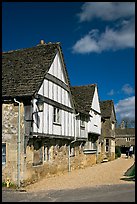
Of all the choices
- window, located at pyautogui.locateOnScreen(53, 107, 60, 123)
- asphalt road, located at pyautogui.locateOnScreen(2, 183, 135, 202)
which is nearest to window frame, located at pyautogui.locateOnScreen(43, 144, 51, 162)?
window, located at pyautogui.locateOnScreen(53, 107, 60, 123)

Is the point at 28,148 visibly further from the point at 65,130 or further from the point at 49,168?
the point at 65,130

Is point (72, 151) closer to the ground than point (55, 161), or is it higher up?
higher up

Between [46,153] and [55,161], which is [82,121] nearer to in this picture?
[55,161]

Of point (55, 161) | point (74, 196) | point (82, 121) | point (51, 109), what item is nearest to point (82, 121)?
point (82, 121)

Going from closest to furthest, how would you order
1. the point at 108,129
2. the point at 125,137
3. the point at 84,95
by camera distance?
the point at 84,95 → the point at 108,129 → the point at 125,137

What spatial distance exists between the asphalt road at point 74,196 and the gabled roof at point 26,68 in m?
4.91

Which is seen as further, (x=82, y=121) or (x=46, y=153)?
(x=82, y=121)

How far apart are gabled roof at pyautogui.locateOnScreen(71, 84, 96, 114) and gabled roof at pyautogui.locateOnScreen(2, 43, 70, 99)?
10.2 meters

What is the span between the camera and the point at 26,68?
17000 millimetres

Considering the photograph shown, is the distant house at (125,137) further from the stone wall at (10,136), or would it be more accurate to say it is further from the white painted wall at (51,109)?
the stone wall at (10,136)

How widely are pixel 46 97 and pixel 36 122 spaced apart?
2022mm

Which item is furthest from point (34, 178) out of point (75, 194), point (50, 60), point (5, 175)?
point (50, 60)

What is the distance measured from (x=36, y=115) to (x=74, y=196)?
5.32 m

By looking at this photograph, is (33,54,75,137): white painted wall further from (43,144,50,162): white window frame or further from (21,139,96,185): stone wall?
(43,144,50,162): white window frame
